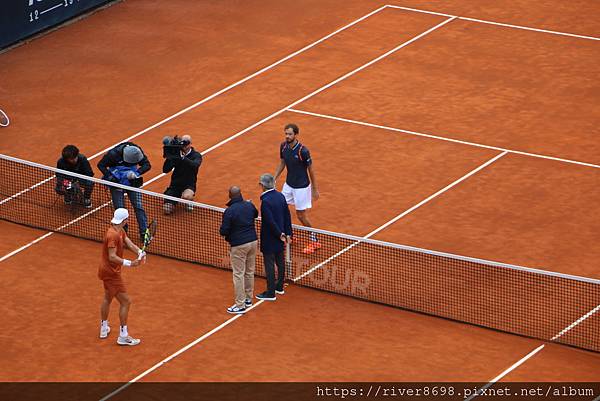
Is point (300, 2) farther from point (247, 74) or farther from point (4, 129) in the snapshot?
point (4, 129)

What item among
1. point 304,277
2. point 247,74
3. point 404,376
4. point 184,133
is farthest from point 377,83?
point 404,376

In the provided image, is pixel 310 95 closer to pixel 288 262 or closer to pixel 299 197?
pixel 299 197

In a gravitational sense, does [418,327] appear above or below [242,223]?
below

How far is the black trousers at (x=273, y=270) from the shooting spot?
786 inches

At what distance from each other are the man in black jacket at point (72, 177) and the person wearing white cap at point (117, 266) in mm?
3986

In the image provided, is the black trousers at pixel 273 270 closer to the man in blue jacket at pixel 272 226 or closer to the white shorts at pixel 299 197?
the man in blue jacket at pixel 272 226

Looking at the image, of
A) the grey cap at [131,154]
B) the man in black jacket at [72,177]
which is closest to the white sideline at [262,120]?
the man in black jacket at [72,177]

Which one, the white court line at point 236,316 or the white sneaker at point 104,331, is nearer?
the white court line at point 236,316

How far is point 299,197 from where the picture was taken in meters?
21.4

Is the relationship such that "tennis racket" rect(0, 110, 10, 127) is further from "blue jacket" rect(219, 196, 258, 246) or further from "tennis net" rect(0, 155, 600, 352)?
"blue jacket" rect(219, 196, 258, 246)

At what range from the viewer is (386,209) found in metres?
23.1

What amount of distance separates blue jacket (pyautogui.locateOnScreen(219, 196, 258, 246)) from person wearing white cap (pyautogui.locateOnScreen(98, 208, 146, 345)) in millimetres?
1425

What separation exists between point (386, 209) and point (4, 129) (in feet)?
26.0

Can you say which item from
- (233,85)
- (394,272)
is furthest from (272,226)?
(233,85)
